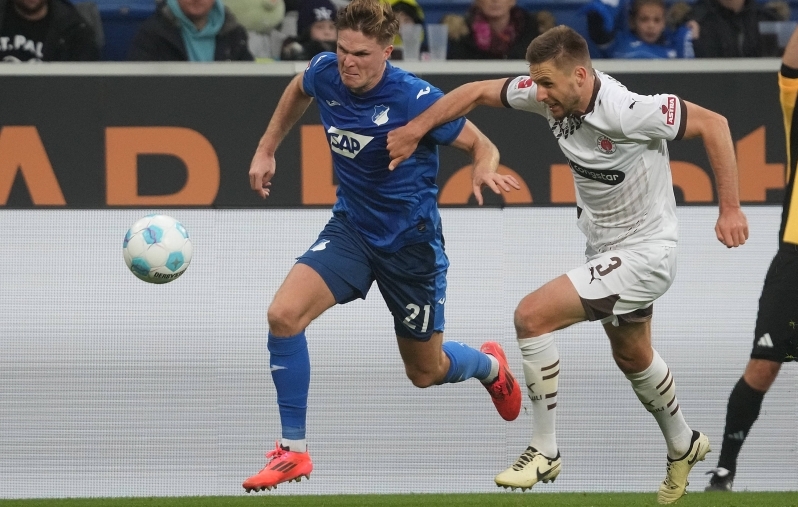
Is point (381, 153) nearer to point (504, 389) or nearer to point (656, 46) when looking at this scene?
point (504, 389)

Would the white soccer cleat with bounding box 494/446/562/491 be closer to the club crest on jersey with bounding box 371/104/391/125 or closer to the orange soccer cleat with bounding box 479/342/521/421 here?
the orange soccer cleat with bounding box 479/342/521/421

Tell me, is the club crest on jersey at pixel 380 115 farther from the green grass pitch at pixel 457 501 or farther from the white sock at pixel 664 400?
the green grass pitch at pixel 457 501

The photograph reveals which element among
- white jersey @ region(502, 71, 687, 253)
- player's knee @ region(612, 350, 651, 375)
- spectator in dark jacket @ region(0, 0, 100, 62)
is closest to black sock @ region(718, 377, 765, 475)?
player's knee @ region(612, 350, 651, 375)

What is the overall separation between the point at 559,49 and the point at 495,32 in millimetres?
3800

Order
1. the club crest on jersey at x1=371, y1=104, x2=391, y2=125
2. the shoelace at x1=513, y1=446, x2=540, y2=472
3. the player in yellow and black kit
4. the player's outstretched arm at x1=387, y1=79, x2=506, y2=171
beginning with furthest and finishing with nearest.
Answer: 1. the player in yellow and black kit
2. the club crest on jersey at x1=371, y1=104, x2=391, y2=125
3. the player's outstretched arm at x1=387, y1=79, x2=506, y2=171
4. the shoelace at x1=513, y1=446, x2=540, y2=472

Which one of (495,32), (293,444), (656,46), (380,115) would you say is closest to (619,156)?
(380,115)

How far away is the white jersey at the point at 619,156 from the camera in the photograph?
14.5 ft

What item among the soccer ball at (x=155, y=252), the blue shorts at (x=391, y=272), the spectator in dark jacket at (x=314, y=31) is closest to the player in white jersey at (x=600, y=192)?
the blue shorts at (x=391, y=272)

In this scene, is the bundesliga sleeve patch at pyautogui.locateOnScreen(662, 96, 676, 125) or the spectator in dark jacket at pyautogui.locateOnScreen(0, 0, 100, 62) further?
the spectator in dark jacket at pyautogui.locateOnScreen(0, 0, 100, 62)

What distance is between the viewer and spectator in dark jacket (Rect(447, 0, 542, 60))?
8.00 m

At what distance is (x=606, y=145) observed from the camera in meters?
4.50

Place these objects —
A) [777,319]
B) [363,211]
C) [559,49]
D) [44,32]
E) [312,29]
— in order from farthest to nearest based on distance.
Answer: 1. [312,29]
2. [44,32]
3. [777,319]
4. [363,211]
5. [559,49]

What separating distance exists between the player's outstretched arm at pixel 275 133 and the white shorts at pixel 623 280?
1365 millimetres

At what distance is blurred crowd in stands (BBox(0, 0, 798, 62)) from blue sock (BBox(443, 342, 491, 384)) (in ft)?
9.51
